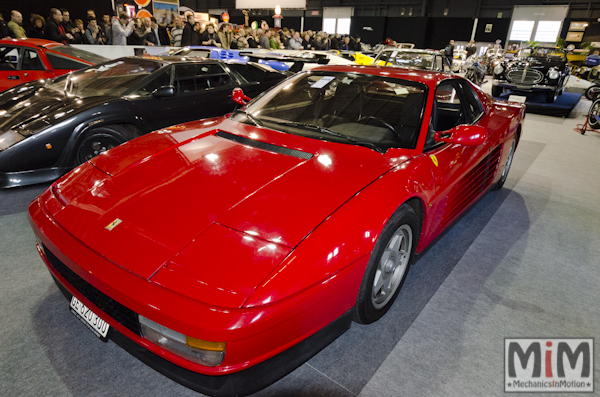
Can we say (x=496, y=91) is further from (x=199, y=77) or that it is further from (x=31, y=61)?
(x=31, y=61)

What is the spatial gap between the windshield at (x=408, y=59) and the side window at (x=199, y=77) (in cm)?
527

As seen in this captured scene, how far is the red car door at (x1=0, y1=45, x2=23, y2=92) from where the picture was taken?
5.22m

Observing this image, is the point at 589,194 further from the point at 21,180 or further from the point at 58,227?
the point at 21,180

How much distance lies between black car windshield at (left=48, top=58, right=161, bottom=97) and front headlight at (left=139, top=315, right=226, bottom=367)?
2.96 meters

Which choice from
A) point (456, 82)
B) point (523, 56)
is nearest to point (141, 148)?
point (456, 82)

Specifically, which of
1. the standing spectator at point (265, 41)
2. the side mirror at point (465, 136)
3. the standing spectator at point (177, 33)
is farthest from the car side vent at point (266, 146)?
the standing spectator at point (265, 41)

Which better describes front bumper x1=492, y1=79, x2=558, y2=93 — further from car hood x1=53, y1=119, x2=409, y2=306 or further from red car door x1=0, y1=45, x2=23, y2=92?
red car door x1=0, y1=45, x2=23, y2=92

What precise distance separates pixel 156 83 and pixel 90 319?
9.65 feet

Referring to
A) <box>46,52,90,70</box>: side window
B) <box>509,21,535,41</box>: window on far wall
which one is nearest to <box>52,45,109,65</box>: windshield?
<box>46,52,90,70</box>: side window

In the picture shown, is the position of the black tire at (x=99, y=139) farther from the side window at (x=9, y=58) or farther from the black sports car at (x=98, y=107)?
the side window at (x=9, y=58)

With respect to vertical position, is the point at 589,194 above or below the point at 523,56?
below

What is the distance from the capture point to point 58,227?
147cm

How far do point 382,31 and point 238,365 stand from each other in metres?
27.3

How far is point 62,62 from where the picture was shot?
5.59m
